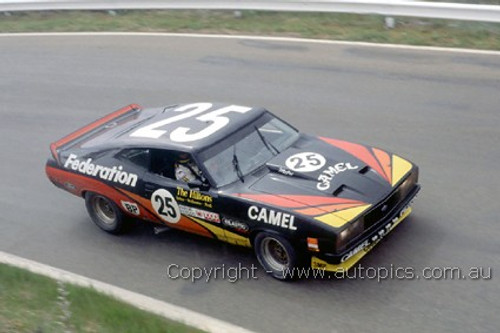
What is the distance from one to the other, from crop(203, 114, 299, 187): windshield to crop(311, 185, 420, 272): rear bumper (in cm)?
131

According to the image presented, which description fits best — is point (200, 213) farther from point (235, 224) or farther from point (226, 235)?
point (235, 224)

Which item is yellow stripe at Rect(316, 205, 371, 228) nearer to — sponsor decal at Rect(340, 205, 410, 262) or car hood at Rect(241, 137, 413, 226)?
car hood at Rect(241, 137, 413, 226)

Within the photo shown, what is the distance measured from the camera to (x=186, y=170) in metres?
7.80

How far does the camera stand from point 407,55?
13.2 m

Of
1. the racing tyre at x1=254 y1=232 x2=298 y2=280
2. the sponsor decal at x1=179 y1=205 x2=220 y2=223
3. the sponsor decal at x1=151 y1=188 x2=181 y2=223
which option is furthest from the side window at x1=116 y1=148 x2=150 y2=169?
the racing tyre at x1=254 y1=232 x2=298 y2=280

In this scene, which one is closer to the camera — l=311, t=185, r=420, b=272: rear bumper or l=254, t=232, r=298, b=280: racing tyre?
l=311, t=185, r=420, b=272: rear bumper

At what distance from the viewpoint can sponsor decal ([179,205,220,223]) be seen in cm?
755

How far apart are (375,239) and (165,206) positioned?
2302 mm

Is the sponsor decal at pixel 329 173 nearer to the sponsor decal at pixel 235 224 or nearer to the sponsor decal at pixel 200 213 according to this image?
the sponsor decal at pixel 235 224

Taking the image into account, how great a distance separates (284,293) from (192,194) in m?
1.43

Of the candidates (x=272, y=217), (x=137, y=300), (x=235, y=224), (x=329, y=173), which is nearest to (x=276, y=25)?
(x=329, y=173)

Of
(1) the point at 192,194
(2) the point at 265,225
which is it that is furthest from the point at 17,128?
(2) the point at 265,225

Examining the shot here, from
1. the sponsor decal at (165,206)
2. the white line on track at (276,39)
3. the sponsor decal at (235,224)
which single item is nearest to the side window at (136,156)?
the sponsor decal at (165,206)

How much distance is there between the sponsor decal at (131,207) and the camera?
8297mm
